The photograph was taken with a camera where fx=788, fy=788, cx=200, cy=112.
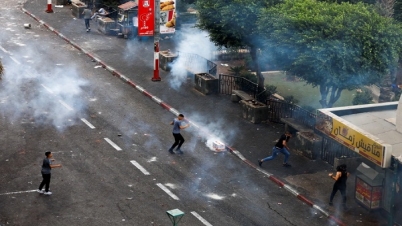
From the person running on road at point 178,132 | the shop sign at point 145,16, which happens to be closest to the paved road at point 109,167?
the person running on road at point 178,132

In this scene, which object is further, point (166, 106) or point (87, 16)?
point (87, 16)

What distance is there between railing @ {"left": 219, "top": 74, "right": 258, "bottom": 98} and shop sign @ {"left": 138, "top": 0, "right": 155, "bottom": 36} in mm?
4537

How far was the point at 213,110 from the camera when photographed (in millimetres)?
33625

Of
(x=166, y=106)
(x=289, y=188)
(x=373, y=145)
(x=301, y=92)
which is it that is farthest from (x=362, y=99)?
(x=373, y=145)

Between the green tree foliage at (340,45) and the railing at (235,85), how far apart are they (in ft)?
13.2

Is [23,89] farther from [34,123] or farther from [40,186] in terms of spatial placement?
[40,186]

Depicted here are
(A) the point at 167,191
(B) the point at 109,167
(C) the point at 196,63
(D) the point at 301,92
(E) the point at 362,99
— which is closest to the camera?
(A) the point at 167,191

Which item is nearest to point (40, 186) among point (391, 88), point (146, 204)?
point (146, 204)

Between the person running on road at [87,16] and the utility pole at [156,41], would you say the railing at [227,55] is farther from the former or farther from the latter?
the utility pole at [156,41]

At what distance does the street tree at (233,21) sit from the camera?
113 ft

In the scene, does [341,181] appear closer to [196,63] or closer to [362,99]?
[362,99]

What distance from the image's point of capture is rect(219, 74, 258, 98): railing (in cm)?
3491

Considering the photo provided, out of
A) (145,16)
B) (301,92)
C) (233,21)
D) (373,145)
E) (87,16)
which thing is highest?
(233,21)

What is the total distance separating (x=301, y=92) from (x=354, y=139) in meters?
16.5
